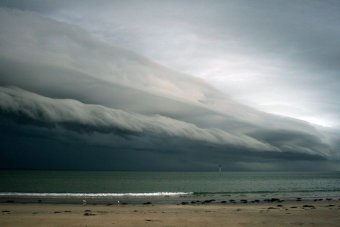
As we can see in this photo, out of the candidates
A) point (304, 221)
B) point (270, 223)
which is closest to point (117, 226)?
point (270, 223)

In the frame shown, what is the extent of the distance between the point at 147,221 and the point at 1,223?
1118 cm

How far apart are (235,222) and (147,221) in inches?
281

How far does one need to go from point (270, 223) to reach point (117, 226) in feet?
38.7

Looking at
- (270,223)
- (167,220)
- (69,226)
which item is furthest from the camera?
(167,220)

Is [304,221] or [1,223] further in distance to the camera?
[304,221]

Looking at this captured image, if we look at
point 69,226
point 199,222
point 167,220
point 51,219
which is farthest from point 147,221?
point 51,219

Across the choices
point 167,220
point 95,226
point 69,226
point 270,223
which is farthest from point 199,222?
point 69,226

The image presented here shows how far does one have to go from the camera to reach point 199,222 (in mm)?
27781

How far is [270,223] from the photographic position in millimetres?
26781

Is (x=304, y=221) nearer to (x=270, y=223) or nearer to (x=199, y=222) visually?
(x=270, y=223)

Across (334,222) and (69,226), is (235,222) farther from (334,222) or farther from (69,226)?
(69,226)

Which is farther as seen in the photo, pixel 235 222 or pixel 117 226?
pixel 235 222

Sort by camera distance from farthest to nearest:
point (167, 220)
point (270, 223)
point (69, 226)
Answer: point (167, 220), point (270, 223), point (69, 226)

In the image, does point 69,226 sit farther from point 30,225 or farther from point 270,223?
point 270,223
